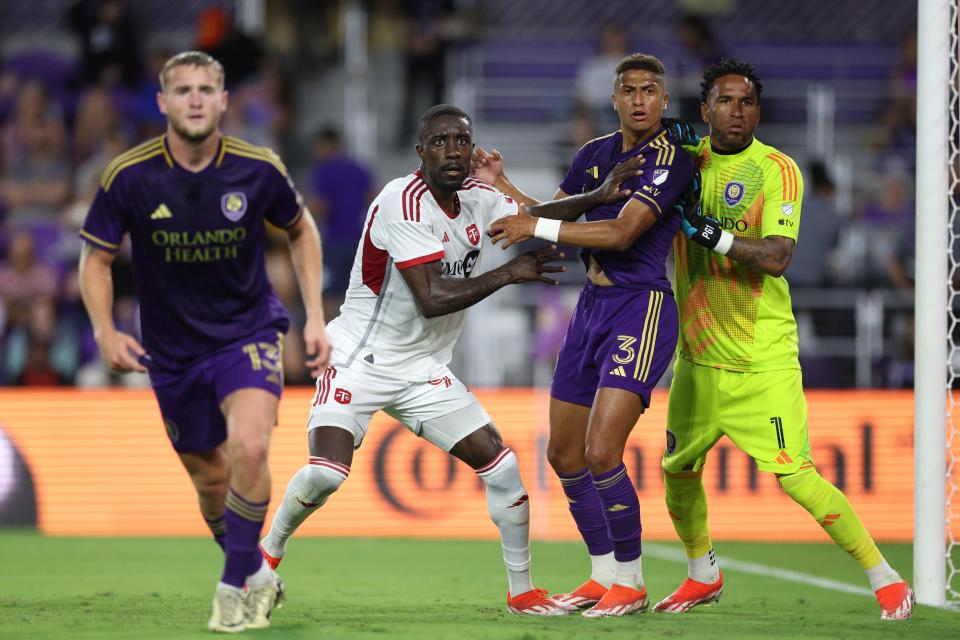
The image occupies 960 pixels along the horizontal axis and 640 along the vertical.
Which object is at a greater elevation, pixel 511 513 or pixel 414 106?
pixel 414 106

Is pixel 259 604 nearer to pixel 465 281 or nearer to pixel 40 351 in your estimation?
pixel 465 281

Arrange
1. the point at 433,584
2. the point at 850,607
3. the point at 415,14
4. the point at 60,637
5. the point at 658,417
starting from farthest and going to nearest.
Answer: the point at 415,14 → the point at 658,417 → the point at 433,584 → the point at 850,607 → the point at 60,637

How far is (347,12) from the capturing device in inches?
663

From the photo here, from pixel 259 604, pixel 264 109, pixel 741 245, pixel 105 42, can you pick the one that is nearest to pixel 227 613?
pixel 259 604

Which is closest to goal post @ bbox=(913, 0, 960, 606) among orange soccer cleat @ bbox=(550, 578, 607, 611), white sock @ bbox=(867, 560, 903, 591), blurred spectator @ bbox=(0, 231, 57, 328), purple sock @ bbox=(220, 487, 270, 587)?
white sock @ bbox=(867, 560, 903, 591)

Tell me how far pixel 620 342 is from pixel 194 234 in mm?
2086

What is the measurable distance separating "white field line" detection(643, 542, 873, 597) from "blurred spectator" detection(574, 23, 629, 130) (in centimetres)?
534

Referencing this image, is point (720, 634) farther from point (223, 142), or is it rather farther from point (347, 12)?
point (347, 12)

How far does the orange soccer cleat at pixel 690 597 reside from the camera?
7.09 m

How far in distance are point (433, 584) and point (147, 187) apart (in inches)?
136

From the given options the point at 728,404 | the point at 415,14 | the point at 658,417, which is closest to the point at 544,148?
the point at 415,14

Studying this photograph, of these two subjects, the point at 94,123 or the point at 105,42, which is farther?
the point at 105,42

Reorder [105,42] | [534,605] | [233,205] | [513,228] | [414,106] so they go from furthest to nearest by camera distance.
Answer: [414,106]
[105,42]
[534,605]
[513,228]
[233,205]

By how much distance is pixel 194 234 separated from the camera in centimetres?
613
